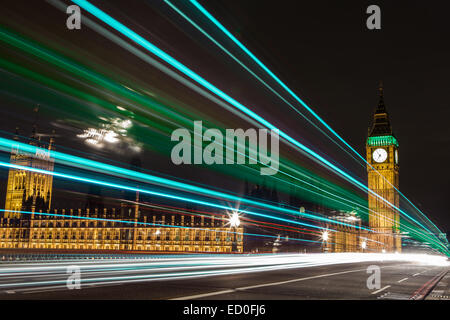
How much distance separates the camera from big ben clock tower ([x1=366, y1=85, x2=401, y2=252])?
136 m

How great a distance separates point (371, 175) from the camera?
142250mm

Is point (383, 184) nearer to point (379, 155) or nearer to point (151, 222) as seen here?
point (379, 155)

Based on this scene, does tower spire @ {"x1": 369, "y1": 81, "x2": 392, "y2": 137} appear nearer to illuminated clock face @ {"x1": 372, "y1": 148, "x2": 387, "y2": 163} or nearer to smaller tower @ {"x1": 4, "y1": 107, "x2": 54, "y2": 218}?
illuminated clock face @ {"x1": 372, "y1": 148, "x2": 387, "y2": 163}

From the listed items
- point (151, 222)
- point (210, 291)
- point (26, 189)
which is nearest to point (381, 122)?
point (151, 222)

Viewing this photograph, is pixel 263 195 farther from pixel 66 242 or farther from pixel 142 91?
pixel 142 91

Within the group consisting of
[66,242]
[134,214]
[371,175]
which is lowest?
[66,242]

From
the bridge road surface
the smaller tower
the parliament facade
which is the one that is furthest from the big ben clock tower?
the bridge road surface

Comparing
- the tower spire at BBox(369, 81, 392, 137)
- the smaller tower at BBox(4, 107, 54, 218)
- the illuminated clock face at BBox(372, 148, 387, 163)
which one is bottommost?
the smaller tower at BBox(4, 107, 54, 218)

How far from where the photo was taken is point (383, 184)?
452 feet

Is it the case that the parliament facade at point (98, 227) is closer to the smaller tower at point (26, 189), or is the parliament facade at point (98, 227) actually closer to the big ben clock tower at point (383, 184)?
the smaller tower at point (26, 189)

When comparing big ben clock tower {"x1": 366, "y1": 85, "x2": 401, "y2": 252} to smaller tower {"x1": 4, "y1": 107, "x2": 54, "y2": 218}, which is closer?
big ben clock tower {"x1": 366, "y1": 85, "x2": 401, "y2": 252}

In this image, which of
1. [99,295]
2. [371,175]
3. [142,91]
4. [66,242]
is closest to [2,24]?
[142,91]
